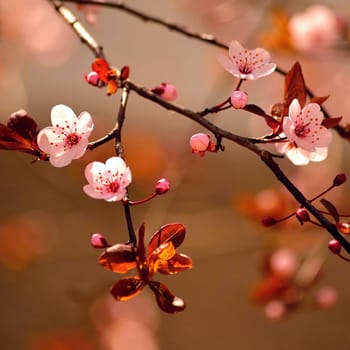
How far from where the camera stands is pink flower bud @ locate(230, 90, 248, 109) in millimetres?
415

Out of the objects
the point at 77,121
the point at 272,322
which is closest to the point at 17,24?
the point at 272,322

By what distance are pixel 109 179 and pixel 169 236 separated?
48 millimetres

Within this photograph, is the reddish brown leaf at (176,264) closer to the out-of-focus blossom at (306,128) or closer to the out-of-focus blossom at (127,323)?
the out-of-focus blossom at (306,128)

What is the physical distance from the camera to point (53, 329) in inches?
67.8

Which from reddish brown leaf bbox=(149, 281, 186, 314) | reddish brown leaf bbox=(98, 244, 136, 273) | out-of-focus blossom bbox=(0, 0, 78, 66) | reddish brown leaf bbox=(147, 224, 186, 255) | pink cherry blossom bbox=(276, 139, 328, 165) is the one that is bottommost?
reddish brown leaf bbox=(149, 281, 186, 314)

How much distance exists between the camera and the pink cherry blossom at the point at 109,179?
1.29ft

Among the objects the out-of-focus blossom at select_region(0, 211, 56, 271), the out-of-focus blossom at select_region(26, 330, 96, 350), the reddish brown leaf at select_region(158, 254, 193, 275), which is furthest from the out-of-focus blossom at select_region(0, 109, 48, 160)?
the out-of-focus blossom at select_region(26, 330, 96, 350)

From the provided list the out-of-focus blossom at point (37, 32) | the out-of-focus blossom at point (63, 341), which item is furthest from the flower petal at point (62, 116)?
the out-of-focus blossom at point (63, 341)

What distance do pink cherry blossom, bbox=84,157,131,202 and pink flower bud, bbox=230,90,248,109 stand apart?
0.08 meters

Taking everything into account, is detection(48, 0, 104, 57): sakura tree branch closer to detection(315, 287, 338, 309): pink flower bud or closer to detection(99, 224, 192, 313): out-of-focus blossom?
detection(99, 224, 192, 313): out-of-focus blossom

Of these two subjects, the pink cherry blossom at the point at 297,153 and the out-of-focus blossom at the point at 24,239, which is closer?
the pink cherry blossom at the point at 297,153

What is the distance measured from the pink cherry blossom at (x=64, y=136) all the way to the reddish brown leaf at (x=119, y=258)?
0.06 m

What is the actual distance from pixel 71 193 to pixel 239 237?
52 centimetres

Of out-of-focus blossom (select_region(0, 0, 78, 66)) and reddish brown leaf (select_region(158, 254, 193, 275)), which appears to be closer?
reddish brown leaf (select_region(158, 254, 193, 275))
